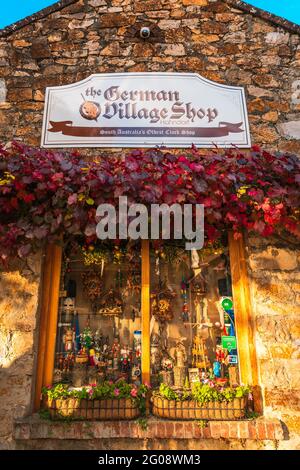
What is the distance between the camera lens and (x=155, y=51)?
3.77 m

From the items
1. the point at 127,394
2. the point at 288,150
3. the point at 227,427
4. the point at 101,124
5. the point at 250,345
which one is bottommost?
the point at 227,427

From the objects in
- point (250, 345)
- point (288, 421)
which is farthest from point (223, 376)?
point (288, 421)

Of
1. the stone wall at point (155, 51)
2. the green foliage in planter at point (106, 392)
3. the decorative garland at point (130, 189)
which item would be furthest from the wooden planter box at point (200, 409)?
the stone wall at point (155, 51)

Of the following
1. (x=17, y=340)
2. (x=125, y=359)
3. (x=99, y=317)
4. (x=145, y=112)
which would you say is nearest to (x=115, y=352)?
(x=125, y=359)

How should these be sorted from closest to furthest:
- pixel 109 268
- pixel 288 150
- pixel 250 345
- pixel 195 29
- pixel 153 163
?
pixel 153 163
pixel 250 345
pixel 109 268
pixel 288 150
pixel 195 29

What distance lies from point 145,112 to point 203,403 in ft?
9.01

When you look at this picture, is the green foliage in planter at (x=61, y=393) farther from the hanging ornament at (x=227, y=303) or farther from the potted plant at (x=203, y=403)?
the hanging ornament at (x=227, y=303)

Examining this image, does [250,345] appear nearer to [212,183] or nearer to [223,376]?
[223,376]

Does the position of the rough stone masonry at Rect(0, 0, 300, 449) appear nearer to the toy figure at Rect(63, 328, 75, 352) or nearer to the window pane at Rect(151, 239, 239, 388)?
the window pane at Rect(151, 239, 239, 388)

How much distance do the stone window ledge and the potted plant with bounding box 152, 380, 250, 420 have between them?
8 centimetres

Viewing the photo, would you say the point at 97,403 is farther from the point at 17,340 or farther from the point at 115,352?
the point at 17,340

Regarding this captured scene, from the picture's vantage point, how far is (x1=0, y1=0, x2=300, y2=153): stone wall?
359cm

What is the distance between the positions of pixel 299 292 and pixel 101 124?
8.02 ft

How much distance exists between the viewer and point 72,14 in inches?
154
